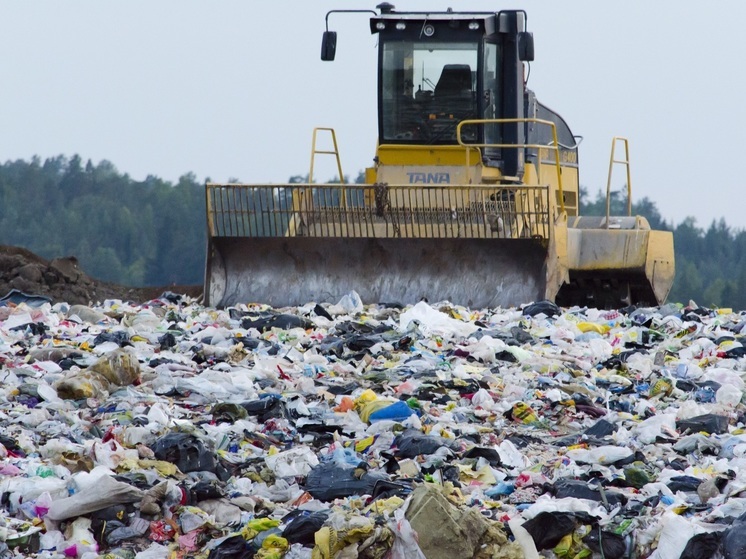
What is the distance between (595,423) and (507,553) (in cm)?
222

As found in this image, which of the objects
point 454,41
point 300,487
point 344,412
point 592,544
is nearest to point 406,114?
point 454,41

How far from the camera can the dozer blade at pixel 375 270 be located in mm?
10773

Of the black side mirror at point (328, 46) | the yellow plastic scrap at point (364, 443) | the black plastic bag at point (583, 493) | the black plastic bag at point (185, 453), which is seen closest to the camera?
the black plastic bag at point (583, 493)

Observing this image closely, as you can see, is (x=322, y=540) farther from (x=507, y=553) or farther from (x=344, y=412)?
(x=344, y=412)

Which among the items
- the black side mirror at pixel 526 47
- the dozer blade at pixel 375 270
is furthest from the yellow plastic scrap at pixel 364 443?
the black side mirror at pixel 526 47

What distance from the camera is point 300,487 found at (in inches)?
210

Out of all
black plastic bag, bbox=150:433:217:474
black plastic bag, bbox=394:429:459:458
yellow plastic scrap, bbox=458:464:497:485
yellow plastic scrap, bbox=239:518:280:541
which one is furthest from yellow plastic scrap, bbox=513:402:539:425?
yellow plastic scrap, bbox=239:518:280:541

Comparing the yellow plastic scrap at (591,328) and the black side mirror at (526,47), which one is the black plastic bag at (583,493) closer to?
the yellow plastic scrap at (591,328)

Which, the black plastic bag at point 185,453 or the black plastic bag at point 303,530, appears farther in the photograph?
the black plastic bag at point 185,453

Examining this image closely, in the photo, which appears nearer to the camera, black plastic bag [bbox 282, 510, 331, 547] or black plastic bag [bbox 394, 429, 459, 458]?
black plastic bag [bbox 282, 510, 331, 547]

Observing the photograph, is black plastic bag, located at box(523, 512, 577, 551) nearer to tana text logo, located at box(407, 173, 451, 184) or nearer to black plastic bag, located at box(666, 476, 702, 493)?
black plastic bag, located at box(666, 476, 702, 493)

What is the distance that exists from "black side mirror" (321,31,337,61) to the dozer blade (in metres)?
1.69

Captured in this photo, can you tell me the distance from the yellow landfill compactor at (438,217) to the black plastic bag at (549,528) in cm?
610

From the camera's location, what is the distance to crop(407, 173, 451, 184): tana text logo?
11.6m
